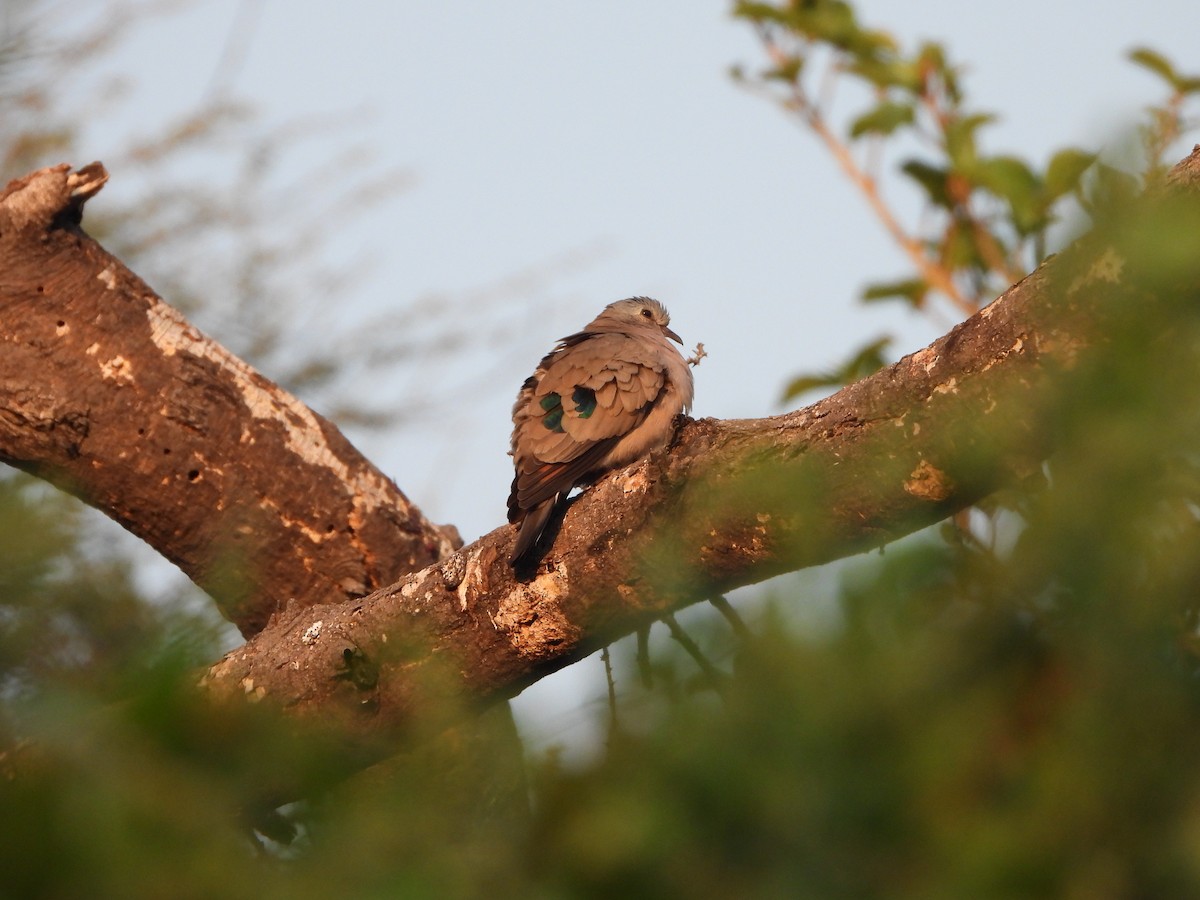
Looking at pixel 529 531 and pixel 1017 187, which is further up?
pixel 1017 187

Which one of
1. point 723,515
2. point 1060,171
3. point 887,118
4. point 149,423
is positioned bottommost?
point 723,515

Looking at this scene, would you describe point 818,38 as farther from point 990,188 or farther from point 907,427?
point 907,427

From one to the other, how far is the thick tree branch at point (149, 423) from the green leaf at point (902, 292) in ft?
6.52

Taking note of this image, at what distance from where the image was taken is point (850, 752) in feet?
3.06

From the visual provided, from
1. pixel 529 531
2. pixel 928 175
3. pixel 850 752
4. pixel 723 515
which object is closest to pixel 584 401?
pixel 529 531

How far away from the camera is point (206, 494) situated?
446cm

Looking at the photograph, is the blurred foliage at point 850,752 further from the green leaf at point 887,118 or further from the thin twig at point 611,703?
the green leaf at point 887,118

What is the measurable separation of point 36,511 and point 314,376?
652 centimetres

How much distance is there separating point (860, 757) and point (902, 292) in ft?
13.4

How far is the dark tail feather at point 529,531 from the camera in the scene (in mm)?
3439

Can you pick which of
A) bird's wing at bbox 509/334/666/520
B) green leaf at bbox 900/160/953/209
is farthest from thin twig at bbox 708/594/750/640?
green leaf at bbox 900/160/953/209

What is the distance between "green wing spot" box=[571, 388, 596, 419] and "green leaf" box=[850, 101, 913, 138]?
1596 mm

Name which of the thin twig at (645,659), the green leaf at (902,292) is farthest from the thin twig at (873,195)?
the thin twig at (645,659)

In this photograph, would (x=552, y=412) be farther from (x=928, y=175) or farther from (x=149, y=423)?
(x=928, y=175)
